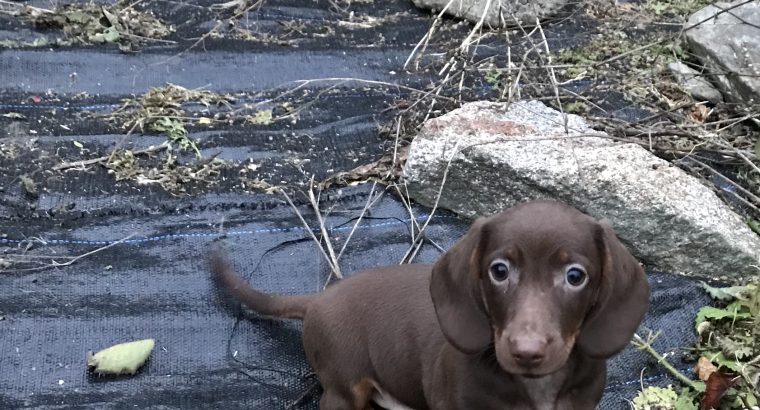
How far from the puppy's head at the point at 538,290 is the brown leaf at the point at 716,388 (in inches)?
40.7

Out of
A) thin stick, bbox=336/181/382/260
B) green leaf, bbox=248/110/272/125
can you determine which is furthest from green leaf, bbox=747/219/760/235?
green leaf, bbox=248/110/272/125

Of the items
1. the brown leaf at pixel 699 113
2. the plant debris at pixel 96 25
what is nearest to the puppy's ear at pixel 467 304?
the brown leaf at pixel 699 113

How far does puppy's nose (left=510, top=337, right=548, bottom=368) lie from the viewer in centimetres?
232

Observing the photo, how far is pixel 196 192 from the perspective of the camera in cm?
443

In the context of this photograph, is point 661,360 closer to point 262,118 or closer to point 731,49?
point 262,118

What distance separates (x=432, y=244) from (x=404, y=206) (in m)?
0.29

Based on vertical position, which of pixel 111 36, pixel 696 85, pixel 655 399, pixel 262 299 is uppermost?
pixel 111 36

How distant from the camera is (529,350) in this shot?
7.63 feet

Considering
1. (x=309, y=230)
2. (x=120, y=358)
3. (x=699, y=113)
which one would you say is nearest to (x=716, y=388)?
(x=309, y=230)

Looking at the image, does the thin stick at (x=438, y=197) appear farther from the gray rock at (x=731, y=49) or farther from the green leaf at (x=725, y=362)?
the gray rock at (x=731, y=49)

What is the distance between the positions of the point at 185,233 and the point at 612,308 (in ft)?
7.03

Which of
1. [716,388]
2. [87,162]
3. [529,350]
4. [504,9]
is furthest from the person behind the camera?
[504,9]

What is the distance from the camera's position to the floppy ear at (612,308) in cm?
251

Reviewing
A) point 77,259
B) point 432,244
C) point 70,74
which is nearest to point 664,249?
point 432,244
